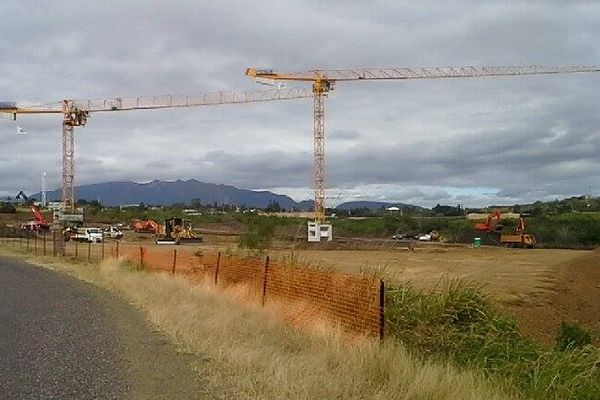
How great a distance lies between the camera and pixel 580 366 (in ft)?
37.9

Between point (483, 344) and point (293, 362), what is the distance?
147 inches

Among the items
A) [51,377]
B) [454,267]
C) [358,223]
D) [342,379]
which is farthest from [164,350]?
[358,223]

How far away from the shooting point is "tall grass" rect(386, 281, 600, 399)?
10.8 metres

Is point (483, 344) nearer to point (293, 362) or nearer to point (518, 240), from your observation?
point (293, 362)

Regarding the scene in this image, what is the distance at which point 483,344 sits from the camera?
13.3 meters

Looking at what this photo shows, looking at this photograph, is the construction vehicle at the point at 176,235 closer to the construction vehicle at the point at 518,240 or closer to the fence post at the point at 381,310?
the construction vehicle at the point at 518,240

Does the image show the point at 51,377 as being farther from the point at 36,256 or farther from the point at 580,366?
the point at 36,256

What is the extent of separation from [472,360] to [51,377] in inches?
235

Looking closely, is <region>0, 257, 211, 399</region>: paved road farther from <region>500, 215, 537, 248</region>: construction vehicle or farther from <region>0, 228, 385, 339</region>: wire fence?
<region>500, 215, 537, 248</region>: construction vehicle

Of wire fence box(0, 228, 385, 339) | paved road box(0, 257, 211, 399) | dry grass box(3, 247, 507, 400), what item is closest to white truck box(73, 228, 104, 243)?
wire fence box(0, 228, 385, 339)

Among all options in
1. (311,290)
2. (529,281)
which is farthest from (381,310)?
(529,281)

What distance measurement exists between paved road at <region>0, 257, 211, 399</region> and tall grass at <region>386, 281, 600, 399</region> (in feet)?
12.6

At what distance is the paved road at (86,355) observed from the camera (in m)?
9.99

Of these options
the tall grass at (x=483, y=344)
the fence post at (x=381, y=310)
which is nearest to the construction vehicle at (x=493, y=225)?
the tall grass at (x=483, y=344)
